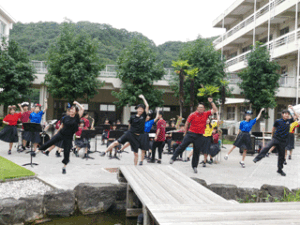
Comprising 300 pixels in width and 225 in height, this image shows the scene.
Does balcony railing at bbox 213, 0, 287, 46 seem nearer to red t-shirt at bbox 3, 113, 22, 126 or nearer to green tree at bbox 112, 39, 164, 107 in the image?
green tree at bbox 112, 39, 164, 107

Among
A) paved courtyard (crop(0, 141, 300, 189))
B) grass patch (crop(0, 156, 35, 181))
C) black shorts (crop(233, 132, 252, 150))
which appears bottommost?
paved courtyard (crop(0, 141, 300, 189))

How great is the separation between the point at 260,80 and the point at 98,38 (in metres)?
26.9

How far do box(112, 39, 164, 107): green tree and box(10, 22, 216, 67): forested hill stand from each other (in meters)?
Answer: 16.1

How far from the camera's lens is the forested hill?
4038 centimetres

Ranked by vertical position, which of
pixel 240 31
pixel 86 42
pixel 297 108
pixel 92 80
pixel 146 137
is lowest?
pixel 146 137

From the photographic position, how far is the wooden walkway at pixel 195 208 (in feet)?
9.02

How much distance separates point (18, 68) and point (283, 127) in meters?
19.5

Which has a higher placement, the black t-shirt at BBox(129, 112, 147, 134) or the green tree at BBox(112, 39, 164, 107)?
the green tree at BBox(112, 39, 164, 107)

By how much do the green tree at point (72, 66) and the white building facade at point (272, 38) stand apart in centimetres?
1062

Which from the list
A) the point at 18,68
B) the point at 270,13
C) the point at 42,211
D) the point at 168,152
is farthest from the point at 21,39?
the point at 42,211

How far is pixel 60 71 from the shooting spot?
20.7 meters

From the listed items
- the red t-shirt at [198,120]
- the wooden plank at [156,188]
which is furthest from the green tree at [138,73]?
the wooden plank at [156,188]

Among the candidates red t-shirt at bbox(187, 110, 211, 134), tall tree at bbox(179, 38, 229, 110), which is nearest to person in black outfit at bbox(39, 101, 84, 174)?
red t-shirt at bbox(187, 110, 211, 134)

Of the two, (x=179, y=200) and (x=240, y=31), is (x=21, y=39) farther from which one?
(x=179, y=200)
